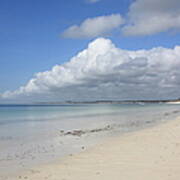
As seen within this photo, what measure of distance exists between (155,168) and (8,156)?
701cm

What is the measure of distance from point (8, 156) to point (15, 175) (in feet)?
12.7

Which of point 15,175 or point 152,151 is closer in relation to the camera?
point 15,175

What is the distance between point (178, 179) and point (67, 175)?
3.23 m

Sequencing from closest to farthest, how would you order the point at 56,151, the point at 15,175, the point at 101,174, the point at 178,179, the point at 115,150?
the point at 178,179 < the point at 101,174 < the point at 15,175 < the point at 115,150 < the point at 56,151

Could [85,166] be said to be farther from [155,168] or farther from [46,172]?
[155,168]

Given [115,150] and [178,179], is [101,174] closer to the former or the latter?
[178,179]

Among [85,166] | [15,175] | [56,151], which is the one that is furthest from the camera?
[56,151]

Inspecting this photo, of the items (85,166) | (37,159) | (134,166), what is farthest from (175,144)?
(37,159)

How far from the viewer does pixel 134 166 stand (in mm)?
8766

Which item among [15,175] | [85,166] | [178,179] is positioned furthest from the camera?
[85,166]

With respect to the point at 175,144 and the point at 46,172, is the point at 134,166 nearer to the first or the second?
A: the point at 46,172

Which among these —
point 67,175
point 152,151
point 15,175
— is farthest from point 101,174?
point 152,151

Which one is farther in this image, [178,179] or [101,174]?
→ [101,174]

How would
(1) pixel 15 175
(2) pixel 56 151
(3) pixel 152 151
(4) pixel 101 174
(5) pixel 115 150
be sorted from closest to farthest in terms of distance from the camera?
1. (4) pixel 101 174
2. (1) pixel 15 175
3. (3) pixel 152 151
4. (5) pixel 115 150
5. (2) pixel 56 151
